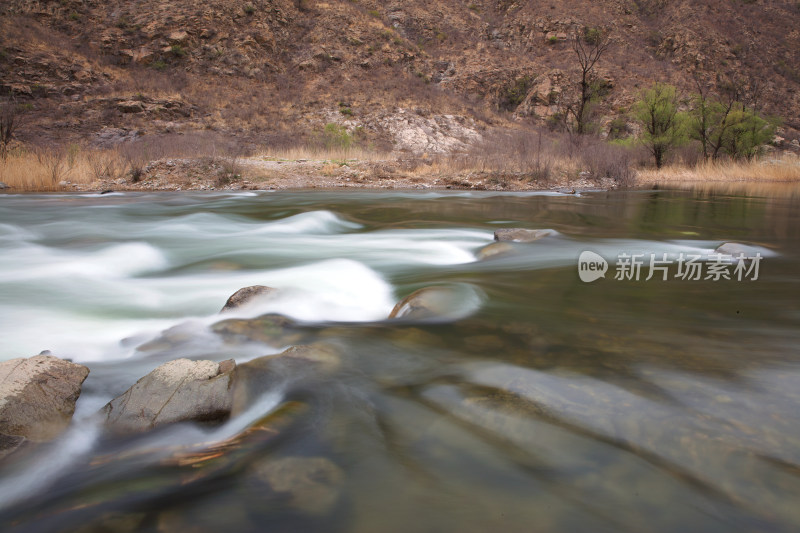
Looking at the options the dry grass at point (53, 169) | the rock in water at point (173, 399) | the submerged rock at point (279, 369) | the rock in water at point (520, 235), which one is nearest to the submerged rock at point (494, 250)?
A: the rock in water at point (520, 235)

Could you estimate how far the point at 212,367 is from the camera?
2023 mm

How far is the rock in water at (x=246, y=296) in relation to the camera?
3.18m

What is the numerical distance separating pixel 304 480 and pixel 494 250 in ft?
13.9

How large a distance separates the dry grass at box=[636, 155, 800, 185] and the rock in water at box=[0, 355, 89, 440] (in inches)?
704

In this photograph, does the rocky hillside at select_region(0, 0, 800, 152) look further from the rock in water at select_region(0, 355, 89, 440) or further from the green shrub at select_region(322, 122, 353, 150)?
the rock in water at select_region(0, 355, 89, 440)

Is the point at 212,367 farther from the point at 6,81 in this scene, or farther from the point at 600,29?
the point at 600,29

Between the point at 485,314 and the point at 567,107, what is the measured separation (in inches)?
1397

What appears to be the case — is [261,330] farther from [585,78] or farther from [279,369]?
[585,78]

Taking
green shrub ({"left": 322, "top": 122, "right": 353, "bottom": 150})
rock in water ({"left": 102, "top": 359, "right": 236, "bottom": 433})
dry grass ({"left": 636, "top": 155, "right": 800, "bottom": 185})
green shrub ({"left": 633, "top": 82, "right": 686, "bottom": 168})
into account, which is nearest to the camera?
rock in water ({"left": 102, "top": 359, "right": 236, "bottom": 433})

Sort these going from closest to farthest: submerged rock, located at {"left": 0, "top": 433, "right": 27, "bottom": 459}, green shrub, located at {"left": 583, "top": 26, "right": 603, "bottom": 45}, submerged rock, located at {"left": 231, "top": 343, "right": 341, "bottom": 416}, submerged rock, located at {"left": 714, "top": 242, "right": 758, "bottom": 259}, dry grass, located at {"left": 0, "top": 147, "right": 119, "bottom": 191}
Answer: submerged rock, located at {"left": 0, "top": 433, "right": 27, "bottom": 459}, submerged rock, located at {"left": 231, "top": 343, "right": 341, "bottom": 416}, submerged rock, located at {"left": 714, "top": 242, "right": 758, "bottom": 259}, dry grass, located at {"left": 0, "top": 147, "right": 119, "bottom": 191}, green shrub, located at {"left": 583, "top": 26, "right": 603, "bottom": 45}

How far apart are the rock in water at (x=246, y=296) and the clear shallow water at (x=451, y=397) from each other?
0.47 ft

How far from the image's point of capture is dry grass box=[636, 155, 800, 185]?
17156 millimetres

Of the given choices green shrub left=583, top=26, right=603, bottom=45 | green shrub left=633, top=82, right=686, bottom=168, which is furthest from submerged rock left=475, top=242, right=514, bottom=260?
green shrub left=583, top=26, right=603, bottom=45

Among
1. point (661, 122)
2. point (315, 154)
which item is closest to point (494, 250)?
point (315, 154)
